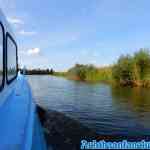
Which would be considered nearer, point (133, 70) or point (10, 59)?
point (10, 59)

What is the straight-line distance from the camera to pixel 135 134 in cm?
1185

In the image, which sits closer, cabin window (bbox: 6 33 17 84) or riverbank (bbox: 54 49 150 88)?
cabin window (bbox: 6 33 17 84)

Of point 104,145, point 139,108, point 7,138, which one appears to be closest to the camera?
point 7,138

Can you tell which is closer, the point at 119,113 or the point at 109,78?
the point at 119,113

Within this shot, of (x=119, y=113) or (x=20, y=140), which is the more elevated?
(x=20, y=140)

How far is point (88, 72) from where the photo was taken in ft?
202

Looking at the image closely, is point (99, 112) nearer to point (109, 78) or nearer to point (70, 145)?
point (70, 145)

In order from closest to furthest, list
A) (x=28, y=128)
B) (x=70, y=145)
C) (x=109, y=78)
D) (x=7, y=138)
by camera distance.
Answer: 1. (x=7, y=138)
2. (x=28, y=128)
3. (x=70, y=145)
4. (x=109, y=78)

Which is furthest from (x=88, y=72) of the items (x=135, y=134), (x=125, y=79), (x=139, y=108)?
(x=135, y=134)

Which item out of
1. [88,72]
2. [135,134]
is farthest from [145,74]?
[135,134]

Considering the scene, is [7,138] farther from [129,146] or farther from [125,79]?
[125,79]

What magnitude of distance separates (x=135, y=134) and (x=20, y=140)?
979 centimetres

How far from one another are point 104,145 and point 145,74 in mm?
34313

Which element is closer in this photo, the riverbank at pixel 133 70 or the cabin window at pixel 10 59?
the cabin window at pixel 10 59
